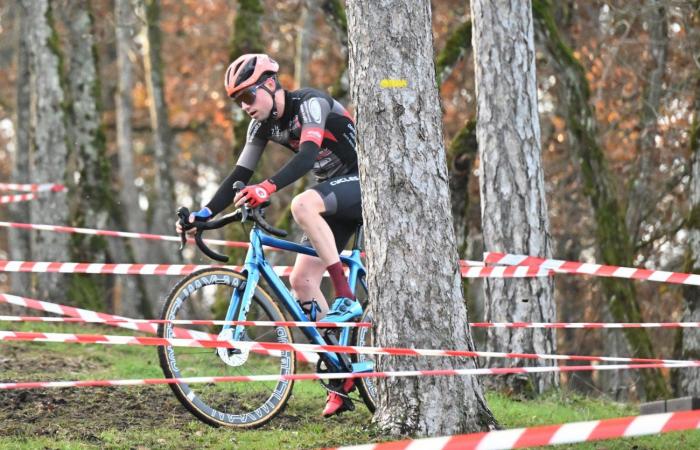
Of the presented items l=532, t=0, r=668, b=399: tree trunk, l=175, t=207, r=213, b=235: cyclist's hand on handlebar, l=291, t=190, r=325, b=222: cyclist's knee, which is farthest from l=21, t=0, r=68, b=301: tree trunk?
l=291, t=190, r=325, b=222: cyclist's knee

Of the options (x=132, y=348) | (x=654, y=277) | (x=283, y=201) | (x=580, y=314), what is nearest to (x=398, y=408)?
(x=654, y=277)

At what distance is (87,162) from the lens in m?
16.7

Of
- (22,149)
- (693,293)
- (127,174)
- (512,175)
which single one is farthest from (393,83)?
(127,174)

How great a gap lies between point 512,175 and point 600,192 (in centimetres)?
473

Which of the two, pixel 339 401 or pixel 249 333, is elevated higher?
pixel 249 333

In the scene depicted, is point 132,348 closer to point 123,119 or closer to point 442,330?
point 442,330

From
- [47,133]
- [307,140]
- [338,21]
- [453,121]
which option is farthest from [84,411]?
[453,121]

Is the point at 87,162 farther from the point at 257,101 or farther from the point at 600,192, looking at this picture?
the point at 257,101

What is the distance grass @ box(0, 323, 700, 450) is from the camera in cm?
697

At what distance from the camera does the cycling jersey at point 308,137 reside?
762 centimetres

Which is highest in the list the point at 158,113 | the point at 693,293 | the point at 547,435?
the point at 158,113

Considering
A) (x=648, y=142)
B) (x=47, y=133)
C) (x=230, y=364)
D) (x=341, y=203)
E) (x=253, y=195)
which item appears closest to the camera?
(x=253, y=195)

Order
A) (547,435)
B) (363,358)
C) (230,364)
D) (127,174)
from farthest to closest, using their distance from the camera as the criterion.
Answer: (127,174), (363,358), (230,364), (547,435)

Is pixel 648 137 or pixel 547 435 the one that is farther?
pixel 648 137
